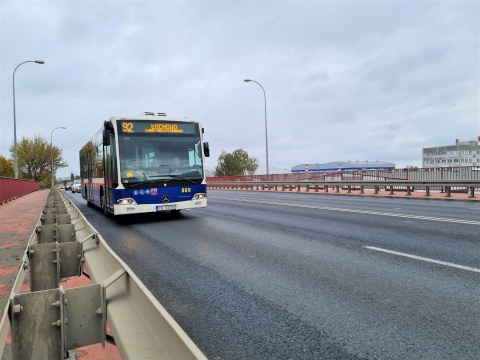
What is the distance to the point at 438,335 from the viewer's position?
10.3ft

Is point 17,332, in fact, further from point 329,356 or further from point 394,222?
point 394,222

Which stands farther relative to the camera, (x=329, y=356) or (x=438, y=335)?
(x=438, y=335)

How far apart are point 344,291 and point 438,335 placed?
1.26 meters

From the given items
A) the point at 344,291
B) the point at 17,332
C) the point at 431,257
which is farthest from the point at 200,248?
the point at 17,332

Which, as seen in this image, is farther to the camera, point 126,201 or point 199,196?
point 199,196

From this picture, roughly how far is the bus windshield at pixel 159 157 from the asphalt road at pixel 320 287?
2.31 meters

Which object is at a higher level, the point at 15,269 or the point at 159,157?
the point at 159,157

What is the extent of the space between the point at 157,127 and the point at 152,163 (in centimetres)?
117

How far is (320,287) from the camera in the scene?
176 inches

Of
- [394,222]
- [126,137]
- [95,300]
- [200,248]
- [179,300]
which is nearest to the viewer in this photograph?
[95,300]

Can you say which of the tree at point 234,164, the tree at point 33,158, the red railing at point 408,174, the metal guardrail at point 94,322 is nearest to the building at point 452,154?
the tree at point 234,164

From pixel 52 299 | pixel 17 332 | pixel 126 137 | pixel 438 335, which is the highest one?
pixel 126 137

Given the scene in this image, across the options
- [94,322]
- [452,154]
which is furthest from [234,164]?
[94,322]

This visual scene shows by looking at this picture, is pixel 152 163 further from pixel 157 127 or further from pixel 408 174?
pixel 408 174
